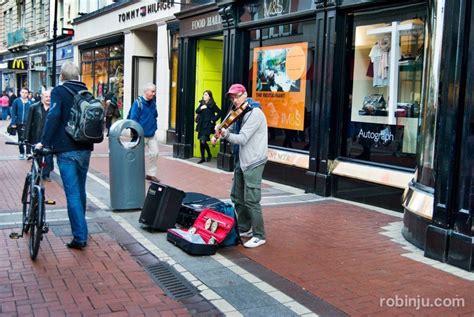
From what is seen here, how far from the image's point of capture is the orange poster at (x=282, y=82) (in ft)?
33.6

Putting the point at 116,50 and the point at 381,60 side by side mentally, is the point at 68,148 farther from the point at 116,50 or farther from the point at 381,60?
the point at 116,50

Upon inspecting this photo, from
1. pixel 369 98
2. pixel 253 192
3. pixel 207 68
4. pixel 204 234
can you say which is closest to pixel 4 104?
pixel 207 68

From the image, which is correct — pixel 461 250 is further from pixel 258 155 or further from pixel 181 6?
pixel 181 6

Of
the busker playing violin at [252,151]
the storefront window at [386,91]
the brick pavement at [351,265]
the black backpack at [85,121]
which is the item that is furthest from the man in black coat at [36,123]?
the storefront window at [386,91]

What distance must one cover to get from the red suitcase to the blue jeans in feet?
3.29

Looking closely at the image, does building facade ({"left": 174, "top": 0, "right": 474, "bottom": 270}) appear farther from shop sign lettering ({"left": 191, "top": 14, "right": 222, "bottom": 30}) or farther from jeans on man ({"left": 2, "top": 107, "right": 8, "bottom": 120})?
jeans on man ({"left": 2, "top": 107, "right": 8, "bottom": 120})

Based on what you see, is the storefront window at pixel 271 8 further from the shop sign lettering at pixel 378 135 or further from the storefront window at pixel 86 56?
the storefront window at pixel 86 56

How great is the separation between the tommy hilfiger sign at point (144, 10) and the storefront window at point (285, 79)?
6117 millimetres

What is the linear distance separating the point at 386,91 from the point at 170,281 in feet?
16.9

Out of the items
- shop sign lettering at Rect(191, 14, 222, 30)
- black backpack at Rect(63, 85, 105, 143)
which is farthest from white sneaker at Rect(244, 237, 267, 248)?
shop sign lettering at Rect(191, 14, 222, 30)

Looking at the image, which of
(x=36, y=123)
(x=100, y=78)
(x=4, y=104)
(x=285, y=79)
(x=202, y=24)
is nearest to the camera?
(x=36, y=123)

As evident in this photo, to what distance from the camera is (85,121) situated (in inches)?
219

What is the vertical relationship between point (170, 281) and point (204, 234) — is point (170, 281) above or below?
below

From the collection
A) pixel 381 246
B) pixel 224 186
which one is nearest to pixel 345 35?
pixel 224 186
